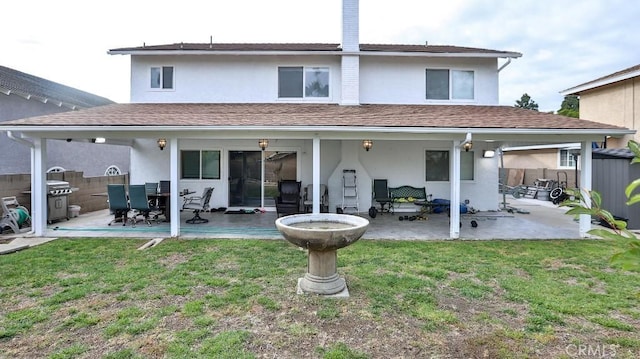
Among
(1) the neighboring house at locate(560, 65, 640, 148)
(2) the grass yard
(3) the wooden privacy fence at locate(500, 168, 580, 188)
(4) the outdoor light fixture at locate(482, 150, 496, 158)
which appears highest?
(1) the neighboring house at locate(560, 65, 640, 148)

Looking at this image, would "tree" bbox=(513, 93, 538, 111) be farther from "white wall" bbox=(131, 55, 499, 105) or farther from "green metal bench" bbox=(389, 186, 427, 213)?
"green metal bench" bbox=(389, 186, 427, 213)

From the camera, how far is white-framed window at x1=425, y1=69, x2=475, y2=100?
11.0 m

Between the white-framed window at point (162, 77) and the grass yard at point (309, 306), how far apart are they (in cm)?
633

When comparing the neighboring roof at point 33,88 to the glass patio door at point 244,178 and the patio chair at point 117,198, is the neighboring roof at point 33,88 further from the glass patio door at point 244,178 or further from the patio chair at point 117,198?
the glass patio door at point 244,178

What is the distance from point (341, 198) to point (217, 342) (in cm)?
795

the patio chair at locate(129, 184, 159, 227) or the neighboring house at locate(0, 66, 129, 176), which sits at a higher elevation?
the neighboring house at locate(0, 66, 129, 176)

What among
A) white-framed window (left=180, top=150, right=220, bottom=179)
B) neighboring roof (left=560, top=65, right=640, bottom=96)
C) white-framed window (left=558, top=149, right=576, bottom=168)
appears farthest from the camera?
white-framed window (left=558, top=149, right=576, bottom=168)

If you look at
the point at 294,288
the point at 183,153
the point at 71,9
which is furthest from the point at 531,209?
the point at 71,9

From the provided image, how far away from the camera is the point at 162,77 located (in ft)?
36.4

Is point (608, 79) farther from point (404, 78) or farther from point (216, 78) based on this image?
point (216, 78)

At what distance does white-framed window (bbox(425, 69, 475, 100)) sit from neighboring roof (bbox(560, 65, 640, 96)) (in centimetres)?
567

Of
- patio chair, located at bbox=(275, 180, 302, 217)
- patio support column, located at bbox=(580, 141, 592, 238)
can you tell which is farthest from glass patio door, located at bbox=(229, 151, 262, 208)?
patio support column, located at bbox=(580, 141, 592, 238)

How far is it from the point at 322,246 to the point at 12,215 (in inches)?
317

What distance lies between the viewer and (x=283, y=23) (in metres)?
16.5
